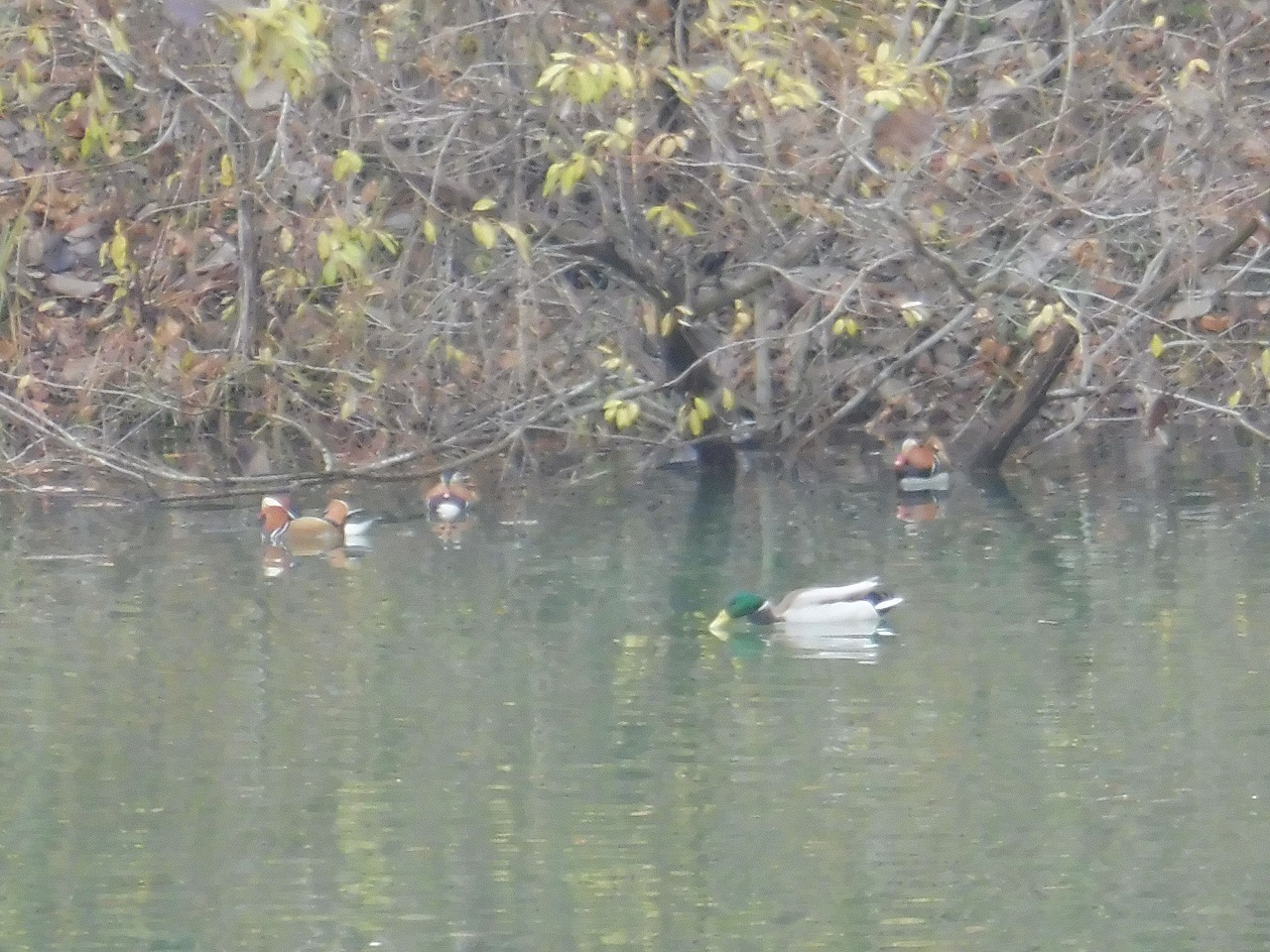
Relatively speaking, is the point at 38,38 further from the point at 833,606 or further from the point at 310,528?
the point at 833,606

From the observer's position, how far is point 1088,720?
26.3 ft

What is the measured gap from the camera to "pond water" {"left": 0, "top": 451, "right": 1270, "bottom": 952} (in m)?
6.26

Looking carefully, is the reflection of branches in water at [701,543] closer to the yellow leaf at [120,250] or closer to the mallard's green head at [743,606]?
the mallard's green head at [743,606]

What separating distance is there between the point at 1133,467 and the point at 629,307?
9.80 ft

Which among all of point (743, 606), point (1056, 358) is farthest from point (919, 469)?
point (743, 606)

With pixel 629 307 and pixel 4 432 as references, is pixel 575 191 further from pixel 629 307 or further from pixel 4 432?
pixel 4 432

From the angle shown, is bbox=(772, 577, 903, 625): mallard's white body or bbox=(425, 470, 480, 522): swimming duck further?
bbox=(425, 470, 480, 522): swimming duck

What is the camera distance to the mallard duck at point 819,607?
31.5 ft

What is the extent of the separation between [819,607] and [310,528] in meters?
3.18

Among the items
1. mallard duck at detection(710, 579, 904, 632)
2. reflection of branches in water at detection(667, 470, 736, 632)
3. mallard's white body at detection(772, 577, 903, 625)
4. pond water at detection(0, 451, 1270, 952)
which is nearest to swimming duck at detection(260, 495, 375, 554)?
pond water at detection(0, 451, 1270, 952)

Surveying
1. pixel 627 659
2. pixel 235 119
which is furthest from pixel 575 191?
pixel 627 659

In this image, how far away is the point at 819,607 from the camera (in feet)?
31.8

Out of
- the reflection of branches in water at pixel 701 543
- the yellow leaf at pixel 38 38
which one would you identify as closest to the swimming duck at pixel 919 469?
the reflection of branches in water at pixel 701 543

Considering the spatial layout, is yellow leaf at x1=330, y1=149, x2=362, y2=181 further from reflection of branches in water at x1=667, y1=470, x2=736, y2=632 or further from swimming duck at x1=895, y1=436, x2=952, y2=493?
swimming duck at x1=895, y1=436, x2=952, y2=493
